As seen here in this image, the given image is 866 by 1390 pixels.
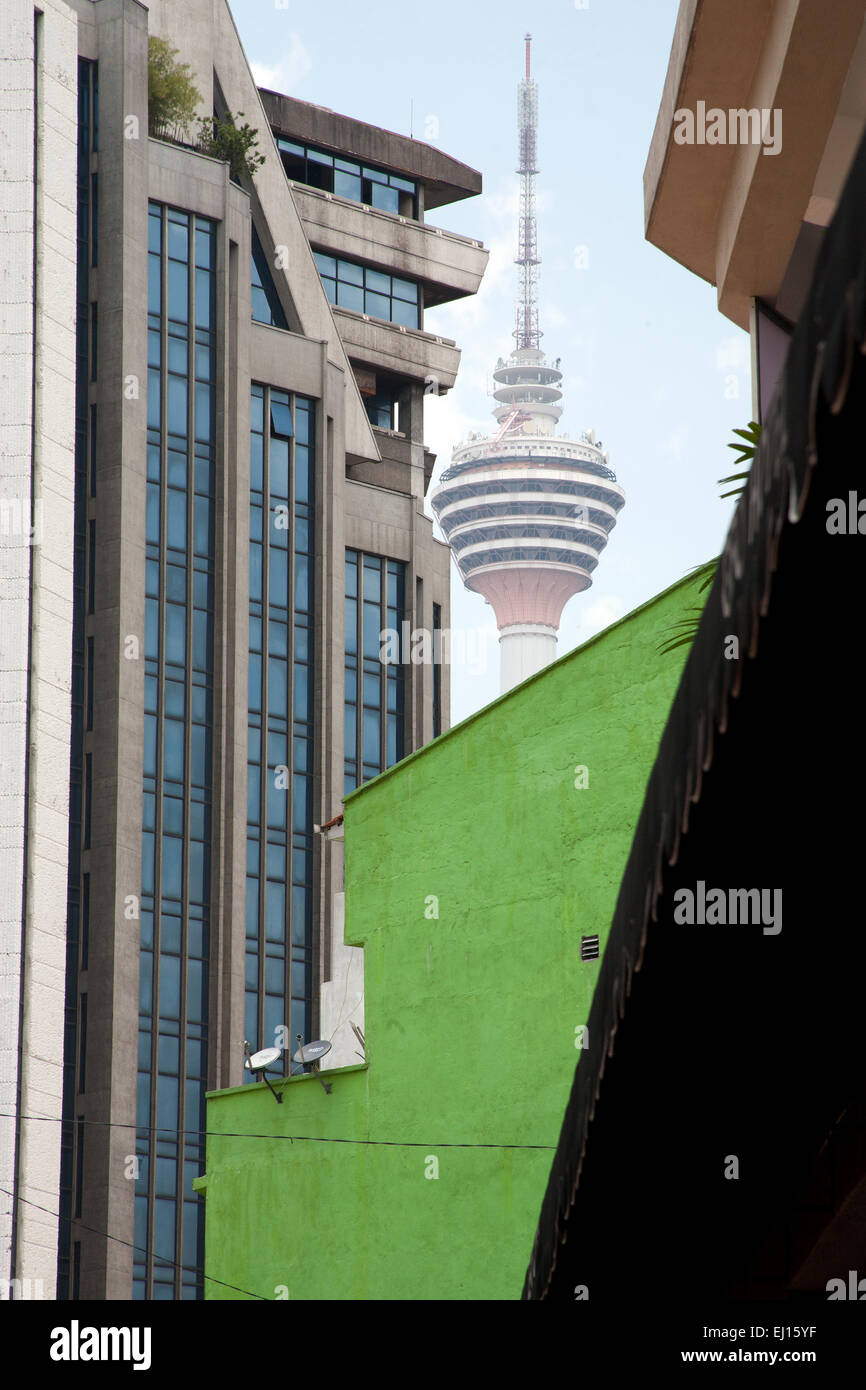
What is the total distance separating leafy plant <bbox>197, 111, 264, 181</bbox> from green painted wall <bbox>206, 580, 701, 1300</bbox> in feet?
169

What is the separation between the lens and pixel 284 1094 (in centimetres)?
2320

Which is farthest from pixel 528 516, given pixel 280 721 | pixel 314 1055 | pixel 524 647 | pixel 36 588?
pixel 314 1055

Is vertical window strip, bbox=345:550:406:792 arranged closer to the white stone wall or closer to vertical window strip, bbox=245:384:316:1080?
vertical window strip, bbox=245:384:316:1080

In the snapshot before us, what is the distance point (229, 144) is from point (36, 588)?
24.1 meters

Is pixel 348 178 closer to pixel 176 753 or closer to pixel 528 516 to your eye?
pixel 176 753

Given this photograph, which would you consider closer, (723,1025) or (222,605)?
(723,1025)

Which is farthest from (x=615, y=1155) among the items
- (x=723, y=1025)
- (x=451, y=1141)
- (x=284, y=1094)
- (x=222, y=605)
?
(x=222, y=605)

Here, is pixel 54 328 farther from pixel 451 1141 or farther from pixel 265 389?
pixel 451 1141

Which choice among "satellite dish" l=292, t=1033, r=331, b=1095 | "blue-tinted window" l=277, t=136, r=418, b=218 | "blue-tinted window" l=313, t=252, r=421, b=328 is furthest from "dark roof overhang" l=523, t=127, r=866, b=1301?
"blue-tinted window" l=277, t=136, r=418, b=218

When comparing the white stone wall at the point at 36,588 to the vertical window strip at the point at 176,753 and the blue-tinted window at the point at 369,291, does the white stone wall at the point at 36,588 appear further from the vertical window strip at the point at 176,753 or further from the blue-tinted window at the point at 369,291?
the blue-tinted window at the point at 369,291

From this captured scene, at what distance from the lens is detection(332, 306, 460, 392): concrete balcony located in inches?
3059

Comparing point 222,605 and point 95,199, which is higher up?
point 95,199

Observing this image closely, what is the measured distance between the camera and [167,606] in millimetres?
63406

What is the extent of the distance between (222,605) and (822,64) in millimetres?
54234
